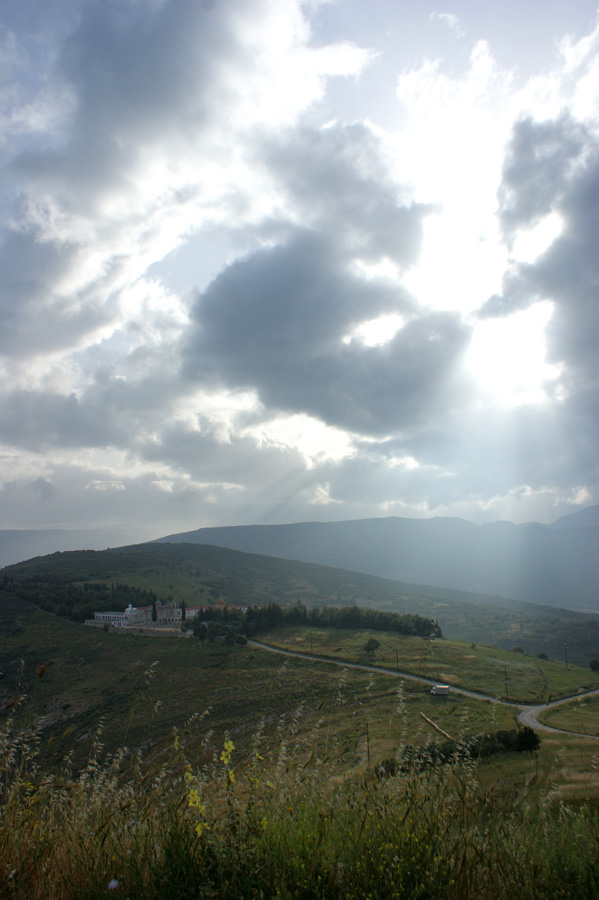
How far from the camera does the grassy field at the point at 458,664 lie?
159ft

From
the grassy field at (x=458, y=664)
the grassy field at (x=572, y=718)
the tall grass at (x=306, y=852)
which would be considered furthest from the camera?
the grassy field at (x=458, y=664)

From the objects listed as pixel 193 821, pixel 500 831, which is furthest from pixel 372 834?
pixel 193 821

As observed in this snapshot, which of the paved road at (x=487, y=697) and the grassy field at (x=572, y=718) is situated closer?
the grassy field at (x=572, y=718)

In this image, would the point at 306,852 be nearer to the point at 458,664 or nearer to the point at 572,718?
the point at 572,718

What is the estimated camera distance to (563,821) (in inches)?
173

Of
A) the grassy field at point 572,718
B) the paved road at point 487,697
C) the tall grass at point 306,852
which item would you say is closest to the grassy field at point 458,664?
the paved road at point 487,697

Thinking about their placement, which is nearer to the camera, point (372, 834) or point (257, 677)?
point (372, 834)

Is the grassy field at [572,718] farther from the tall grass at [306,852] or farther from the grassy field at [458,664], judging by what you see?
the tall grass at [306,852]

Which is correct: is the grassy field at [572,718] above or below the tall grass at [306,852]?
below

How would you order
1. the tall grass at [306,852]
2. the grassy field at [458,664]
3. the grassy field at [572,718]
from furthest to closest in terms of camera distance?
the grassy field at [458,664] < the grassy field at [572,718] < the tall grass at [306,852]

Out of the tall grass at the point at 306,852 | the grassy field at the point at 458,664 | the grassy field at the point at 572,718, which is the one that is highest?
the tall grass at the point at 306,852

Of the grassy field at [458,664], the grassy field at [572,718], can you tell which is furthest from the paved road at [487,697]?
the grassy field at [458,664]

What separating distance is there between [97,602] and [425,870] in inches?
5112

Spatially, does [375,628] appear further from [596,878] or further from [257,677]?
[596,878]
